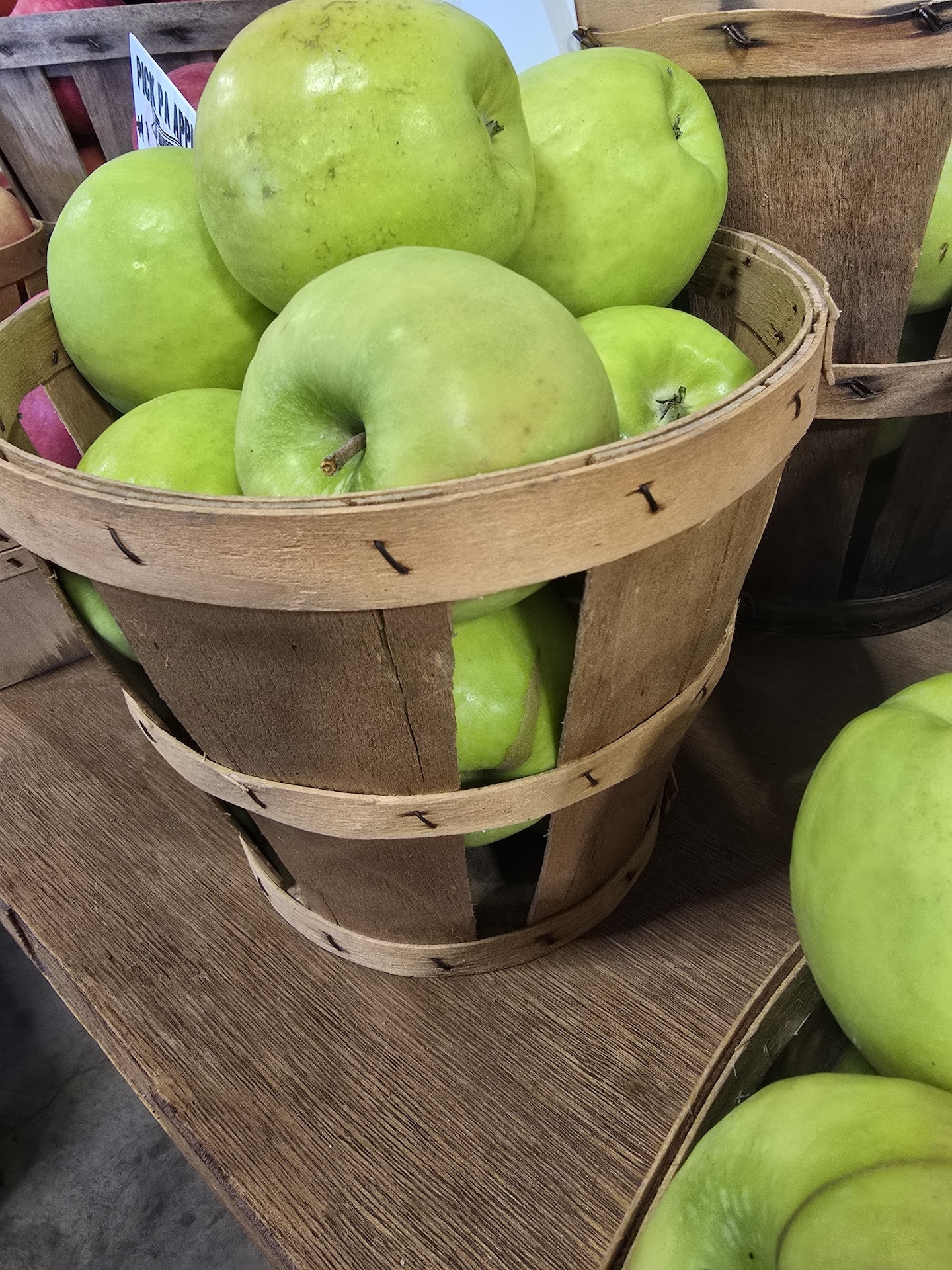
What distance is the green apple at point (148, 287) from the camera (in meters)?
0.63

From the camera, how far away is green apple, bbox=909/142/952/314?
30.4 inches

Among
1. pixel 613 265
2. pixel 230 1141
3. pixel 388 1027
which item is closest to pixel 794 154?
pixel 613 265

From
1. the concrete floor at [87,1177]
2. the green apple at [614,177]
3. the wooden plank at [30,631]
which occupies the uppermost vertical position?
the green apple at [614,177]

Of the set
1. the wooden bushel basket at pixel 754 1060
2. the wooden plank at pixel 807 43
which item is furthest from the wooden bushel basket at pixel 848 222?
the wooden bushel basket at pixel 754 1060

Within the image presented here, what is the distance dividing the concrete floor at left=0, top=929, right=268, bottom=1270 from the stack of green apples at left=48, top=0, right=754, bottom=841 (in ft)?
3.06

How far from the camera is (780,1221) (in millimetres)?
275

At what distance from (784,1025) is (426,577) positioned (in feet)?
0.84

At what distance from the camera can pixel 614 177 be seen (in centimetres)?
63

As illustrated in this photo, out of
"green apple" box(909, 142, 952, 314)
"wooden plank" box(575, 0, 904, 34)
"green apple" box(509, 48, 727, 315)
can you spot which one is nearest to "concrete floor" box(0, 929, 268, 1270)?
"green apple" box(509, 48, 727, 315)

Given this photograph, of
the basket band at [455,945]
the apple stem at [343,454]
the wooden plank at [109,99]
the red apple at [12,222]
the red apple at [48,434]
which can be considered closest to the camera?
the apple stem at [343,454]

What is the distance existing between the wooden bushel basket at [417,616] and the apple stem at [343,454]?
0.27 feet

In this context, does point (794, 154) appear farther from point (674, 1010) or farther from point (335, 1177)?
point (335, 1177)

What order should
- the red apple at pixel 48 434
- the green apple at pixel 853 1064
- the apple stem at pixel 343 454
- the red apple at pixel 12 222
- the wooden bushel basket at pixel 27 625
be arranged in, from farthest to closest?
the red apple at pixel 12 222
the wooden bushel basket at pixel 27 625
the red apple at pixel 48 434
the apple stem at pixel 343 454
the green apple at pixel 853 1064

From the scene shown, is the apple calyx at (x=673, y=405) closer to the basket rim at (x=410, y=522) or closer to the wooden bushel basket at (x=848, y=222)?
the basket rim at (x=410, y=522)
